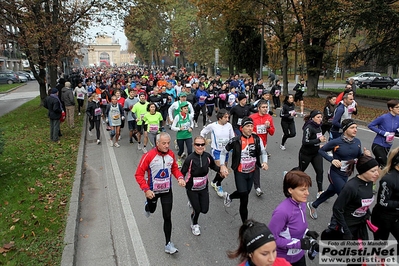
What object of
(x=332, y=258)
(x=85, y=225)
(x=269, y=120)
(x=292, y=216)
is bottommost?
(x=85, y=225)

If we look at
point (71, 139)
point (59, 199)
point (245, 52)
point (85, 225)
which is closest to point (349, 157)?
point (85, 225)

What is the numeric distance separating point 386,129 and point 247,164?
318 centimetres

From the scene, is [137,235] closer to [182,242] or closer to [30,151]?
[182,242]

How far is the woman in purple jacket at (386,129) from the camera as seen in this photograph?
20.2 ft

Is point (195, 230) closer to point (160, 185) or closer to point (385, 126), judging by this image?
point (160, 185)

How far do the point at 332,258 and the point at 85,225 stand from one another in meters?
3.99

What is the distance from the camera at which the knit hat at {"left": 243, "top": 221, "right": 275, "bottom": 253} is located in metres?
2.37

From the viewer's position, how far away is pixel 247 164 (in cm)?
502

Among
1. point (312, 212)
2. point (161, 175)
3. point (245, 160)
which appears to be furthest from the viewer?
point (312, 212)

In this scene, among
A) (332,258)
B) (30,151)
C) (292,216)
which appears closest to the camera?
(292,216)

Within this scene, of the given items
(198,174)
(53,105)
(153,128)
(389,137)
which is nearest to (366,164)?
(198,174)

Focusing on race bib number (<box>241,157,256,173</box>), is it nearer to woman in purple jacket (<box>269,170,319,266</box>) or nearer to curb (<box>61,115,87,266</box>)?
woman in purple jacket (<box>269,170,319,266</box>)

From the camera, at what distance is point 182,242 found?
16.1 feet

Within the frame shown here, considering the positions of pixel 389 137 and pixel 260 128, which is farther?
pixel 260 128
